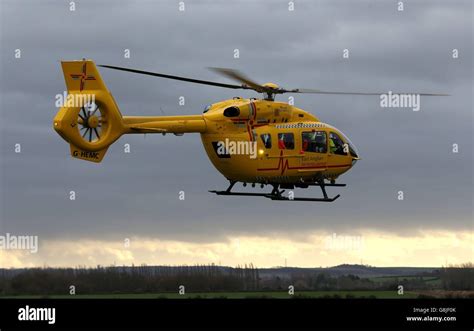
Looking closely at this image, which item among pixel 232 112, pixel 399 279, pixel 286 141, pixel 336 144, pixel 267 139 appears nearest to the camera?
pixel 232 112

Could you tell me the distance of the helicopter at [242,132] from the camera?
48906mm

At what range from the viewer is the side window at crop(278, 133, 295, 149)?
171 ft

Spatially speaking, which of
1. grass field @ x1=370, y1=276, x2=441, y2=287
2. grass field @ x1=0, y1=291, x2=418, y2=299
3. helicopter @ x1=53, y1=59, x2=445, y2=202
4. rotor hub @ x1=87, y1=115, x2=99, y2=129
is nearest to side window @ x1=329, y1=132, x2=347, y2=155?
helicopter @ x1=53, y1=59, x2=445, y2=202

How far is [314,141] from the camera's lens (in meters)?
52.8

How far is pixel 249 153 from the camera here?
5147 cm

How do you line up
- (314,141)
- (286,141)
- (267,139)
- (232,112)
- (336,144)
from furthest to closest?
(336,144), (314,141), (286,141), (267,139), (232,112)

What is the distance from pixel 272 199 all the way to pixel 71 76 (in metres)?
9.51

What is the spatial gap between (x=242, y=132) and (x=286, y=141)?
6.15 ft

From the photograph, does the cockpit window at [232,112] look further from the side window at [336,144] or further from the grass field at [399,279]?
the grass field at [399,279]

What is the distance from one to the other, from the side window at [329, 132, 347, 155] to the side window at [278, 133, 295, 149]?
1.95 m

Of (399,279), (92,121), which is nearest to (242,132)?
(92,121)
